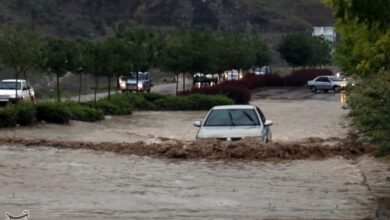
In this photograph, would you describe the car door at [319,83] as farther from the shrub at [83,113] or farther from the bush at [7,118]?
the bush at [7,118]

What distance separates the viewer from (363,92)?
16688 mm

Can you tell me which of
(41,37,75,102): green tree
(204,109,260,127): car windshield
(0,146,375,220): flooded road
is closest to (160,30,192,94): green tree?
(41,37,75,102): green tree

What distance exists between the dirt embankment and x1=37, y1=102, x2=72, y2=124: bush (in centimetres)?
833

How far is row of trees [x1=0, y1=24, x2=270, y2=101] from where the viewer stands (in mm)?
38281

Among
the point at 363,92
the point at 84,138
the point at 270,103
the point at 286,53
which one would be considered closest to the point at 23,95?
the point at 84,138

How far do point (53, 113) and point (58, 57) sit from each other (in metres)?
8.58

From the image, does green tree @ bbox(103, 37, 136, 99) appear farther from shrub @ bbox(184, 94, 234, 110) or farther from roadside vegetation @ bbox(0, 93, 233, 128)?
shrub @ bbox(184, 94, 234, 110)

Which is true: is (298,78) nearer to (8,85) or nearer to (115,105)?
(115,105)

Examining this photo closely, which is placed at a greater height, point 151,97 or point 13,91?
point 13,91

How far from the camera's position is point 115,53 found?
4978 centimetres

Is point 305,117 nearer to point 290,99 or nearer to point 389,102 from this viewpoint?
point 290,99

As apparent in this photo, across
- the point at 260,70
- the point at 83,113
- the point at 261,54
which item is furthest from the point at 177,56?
the point at 260,70

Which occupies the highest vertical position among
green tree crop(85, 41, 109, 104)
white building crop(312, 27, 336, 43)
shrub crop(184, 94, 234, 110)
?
white building crop(312, 27, 336, 43)

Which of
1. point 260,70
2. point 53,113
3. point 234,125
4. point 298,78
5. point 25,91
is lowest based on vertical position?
point 298,78
